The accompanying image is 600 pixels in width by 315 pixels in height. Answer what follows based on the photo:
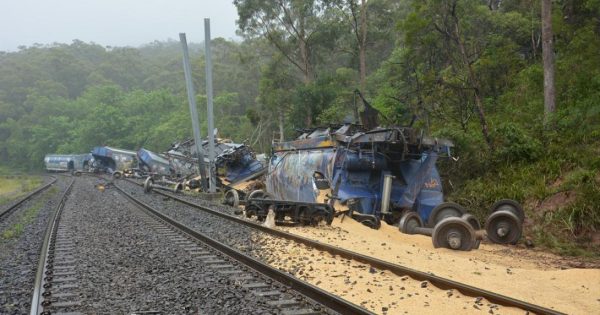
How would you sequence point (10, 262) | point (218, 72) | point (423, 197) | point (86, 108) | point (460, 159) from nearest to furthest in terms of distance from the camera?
1. point (10, 262)
2. point (423, 197)
3. point (460, 159)
4. point (218, 72)
5. point (86, 108)

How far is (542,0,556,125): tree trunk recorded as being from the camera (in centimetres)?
1503

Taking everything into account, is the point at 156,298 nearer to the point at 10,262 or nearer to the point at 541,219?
the point at 10,262

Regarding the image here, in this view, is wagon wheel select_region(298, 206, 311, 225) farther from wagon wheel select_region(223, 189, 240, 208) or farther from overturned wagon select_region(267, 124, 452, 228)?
wagon wheel select_region(223, 189, 240, 208)

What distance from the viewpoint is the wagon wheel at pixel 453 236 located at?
898 cm

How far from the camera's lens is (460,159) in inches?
631

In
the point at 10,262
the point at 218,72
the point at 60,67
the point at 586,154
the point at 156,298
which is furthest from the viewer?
the point at 60,67

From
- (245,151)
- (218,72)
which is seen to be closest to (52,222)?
(245,151)

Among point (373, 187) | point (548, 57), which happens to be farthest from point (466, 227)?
point (548, 57)

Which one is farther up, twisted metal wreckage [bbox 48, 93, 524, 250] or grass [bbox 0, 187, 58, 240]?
twisted metal wreckage [bbox 48, 93, 524, 250]

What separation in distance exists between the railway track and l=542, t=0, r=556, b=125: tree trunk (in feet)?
36.8

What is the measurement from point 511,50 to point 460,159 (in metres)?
8.67

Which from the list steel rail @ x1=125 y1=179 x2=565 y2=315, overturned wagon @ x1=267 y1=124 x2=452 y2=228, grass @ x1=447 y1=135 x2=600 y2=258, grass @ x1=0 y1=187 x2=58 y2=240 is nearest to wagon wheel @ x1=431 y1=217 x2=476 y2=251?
steel rail @ x1=125 y1=179 x2=565 y2=315

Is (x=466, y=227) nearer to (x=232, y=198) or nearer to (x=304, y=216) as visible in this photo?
(x=304, y=216)

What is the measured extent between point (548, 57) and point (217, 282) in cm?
1332
